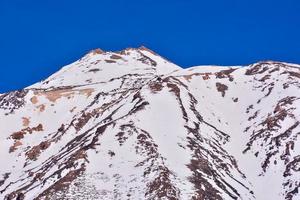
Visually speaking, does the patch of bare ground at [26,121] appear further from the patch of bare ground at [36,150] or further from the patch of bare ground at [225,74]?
the patch of bare ground at [225,74]

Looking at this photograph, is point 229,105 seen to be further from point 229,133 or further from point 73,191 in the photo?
point 73,191

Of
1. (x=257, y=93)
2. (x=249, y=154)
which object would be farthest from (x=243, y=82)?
(x=249, y=154)

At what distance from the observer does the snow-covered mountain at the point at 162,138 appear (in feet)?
301

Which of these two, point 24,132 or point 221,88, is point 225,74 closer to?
point 221,88

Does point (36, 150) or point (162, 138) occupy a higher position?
point (36, 150)

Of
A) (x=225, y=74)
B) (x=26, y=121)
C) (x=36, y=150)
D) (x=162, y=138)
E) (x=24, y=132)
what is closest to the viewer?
(x=162, y=138)

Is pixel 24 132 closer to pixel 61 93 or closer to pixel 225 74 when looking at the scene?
pixel 61 93

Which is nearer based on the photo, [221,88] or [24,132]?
[24,132]

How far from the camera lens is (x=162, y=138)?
105 m

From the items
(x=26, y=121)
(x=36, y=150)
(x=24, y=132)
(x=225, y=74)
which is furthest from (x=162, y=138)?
(x=225, y=74)

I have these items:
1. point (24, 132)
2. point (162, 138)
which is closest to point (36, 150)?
point (24, 132)

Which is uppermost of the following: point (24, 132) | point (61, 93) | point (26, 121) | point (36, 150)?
point (61, 93)

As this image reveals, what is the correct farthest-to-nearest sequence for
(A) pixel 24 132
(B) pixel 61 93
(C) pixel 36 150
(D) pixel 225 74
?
1. (B) pixel 61 93
2. (D) pixel 225 74
3. (A) pixel 24 132
4. (C) pixel 36 150

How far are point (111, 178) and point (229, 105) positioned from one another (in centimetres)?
4571
